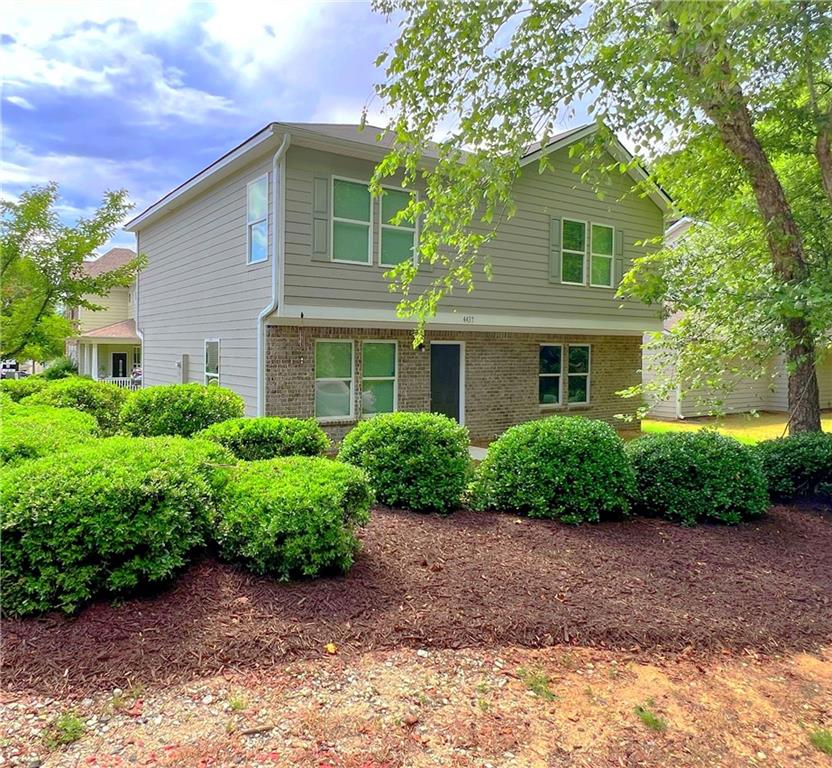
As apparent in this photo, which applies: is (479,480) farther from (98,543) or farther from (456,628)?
(98,543)

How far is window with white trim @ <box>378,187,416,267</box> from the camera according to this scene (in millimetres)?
10367

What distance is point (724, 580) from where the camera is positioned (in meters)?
4.23

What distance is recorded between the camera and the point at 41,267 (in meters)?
9.16

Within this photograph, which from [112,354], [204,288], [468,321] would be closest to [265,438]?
[468,321]

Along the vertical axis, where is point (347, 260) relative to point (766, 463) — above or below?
above

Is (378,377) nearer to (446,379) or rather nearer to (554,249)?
(446,379)

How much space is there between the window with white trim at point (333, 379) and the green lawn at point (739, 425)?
309 inches

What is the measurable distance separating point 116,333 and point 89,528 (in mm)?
21711

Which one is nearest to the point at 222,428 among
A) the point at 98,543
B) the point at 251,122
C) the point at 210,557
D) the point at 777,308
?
the point at 210,557

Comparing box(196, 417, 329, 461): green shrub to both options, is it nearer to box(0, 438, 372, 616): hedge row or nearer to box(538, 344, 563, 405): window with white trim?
box(0, 438, 372, 616): hedge row

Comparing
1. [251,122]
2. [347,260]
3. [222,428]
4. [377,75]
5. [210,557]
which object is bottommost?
[210,557]

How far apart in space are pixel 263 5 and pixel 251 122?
5.19 m

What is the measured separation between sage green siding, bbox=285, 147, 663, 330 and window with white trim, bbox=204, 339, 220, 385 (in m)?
3.09

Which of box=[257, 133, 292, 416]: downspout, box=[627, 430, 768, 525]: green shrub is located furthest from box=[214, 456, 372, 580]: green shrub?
box=[257, 133, 292, 416]: downspout
